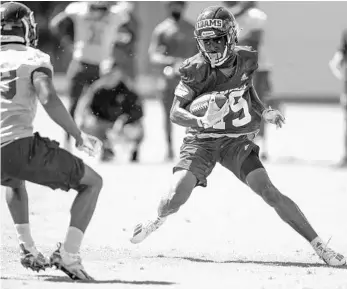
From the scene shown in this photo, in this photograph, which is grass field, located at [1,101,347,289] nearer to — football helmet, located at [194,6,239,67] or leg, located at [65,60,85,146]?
leg, located at [65,60,85,146]

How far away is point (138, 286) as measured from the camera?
5957 mm

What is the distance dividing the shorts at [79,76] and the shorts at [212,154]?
19.2 ft

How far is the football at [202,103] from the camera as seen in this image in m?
7.09

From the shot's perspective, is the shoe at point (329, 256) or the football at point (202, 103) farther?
the football at point (202, 103)

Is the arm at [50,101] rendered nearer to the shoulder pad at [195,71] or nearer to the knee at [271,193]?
the shoulder pad at [195,71]

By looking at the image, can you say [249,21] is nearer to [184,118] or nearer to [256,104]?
[256,104]

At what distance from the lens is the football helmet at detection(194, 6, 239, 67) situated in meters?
7.01

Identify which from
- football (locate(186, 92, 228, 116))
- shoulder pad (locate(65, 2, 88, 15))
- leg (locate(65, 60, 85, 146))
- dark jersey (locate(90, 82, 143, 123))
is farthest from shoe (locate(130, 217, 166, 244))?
shoulder pad (locate(65, 2, 88, 15))

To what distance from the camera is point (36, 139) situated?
6031mm

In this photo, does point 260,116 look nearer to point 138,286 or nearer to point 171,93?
point 138,286

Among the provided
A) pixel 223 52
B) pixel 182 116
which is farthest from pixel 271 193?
pixel 223 52

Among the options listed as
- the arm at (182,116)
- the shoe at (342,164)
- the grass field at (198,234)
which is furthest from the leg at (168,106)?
the arm at (182,116)

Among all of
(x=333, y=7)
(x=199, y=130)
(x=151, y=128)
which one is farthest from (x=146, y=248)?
(x=333, y=7)

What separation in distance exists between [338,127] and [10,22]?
13197mm
